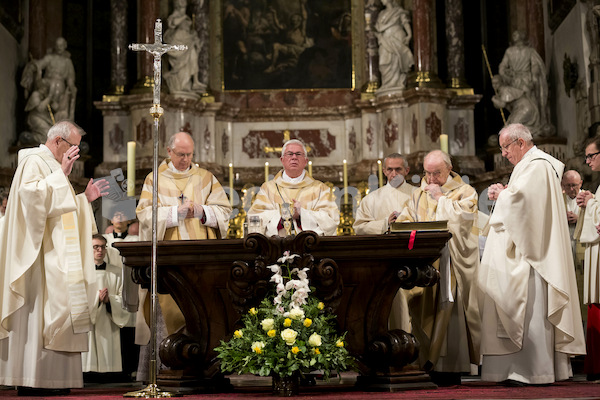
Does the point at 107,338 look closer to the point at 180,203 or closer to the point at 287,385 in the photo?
the point at 180,203

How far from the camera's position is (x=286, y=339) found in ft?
17.9

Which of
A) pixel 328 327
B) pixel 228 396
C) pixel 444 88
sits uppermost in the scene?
pixel 444 88

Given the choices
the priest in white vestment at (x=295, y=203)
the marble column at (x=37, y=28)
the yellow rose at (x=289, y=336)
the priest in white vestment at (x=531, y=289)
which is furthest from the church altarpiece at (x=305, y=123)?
the yellow rose at (x=289, y=336)

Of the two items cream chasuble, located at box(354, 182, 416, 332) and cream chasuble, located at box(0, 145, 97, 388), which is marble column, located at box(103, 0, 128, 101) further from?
cream chasuble, located at box(0, 145, 97, 388)

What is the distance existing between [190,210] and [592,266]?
130 inches

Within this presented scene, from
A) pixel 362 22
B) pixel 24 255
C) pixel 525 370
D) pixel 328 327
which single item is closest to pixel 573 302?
pixel 525 370

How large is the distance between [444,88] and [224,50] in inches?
125

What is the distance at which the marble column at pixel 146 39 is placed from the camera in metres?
12.9

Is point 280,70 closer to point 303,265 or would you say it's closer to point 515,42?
point 515,42

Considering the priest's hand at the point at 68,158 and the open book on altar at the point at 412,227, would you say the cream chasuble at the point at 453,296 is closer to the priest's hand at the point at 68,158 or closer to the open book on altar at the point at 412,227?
the open book on altar at the point at 412,227

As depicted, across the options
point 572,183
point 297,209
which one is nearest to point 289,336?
point 297,209

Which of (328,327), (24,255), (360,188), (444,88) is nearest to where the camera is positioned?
(328,327)

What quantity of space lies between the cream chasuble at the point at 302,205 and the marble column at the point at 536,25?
6990 millimetres

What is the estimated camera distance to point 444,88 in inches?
509
